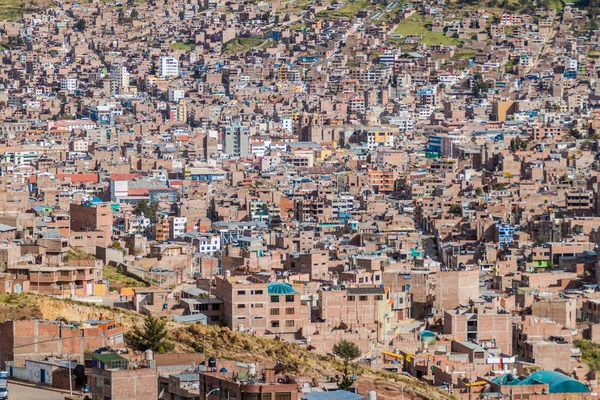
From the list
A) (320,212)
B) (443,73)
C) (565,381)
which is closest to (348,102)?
(443,73)

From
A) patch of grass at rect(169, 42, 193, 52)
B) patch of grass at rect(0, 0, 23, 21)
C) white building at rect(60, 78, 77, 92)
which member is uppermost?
patch of grass at rect(0, 0, 23, 21)

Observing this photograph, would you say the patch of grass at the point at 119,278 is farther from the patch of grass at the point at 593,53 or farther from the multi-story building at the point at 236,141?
the patch of grass at the point at 593,53

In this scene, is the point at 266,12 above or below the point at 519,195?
above

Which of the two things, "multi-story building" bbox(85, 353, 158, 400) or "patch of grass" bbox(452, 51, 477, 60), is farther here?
"patch of grass" bbox(452, 51, 477, 60)

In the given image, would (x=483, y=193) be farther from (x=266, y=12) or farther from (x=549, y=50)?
(x=266, y=12)

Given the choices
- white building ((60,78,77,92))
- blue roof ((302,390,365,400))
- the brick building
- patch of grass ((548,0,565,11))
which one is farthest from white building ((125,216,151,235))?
patch of grass ((548,0,565,11))

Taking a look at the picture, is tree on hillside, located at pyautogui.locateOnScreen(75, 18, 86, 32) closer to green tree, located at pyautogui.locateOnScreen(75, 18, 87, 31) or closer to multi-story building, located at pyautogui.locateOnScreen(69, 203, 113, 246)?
green tree, located at pyautogui.locateOnScreen(75, 18, 87, 31)

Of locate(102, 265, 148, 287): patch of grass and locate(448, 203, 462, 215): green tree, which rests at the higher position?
locate(102, 265, 148, 287): patch of grass

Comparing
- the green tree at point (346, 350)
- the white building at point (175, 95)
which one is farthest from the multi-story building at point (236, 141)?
the green tree at point (346, 350)
